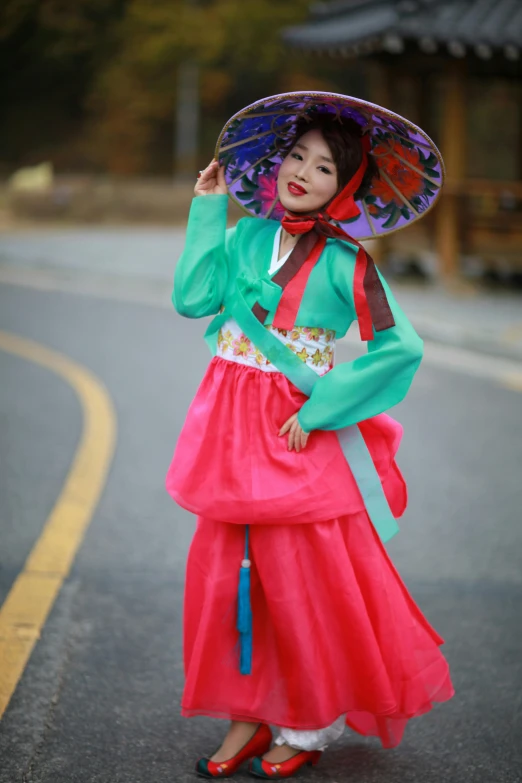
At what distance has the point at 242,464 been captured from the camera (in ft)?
8.09

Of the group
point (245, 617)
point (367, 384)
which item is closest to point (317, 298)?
point (367, 384)

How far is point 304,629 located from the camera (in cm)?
250

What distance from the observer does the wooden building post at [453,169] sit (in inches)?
466

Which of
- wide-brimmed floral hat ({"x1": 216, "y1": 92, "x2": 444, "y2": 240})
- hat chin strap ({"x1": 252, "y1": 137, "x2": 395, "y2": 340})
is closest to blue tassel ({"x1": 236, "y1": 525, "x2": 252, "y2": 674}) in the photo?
hat chin strap ({"x1": 252, "y1": 137, "x2": 395, "y2": 340})

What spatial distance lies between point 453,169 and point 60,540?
8.91 meters

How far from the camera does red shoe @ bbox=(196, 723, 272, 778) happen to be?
8.45ft

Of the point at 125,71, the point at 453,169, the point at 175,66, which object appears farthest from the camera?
the point at 125,71

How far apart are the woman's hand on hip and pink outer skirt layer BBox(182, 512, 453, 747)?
0.19 meters

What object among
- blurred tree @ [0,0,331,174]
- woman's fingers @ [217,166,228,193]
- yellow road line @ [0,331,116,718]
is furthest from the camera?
blurred tree @ [0,0,331,174]

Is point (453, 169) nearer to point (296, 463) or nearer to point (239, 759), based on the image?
point (296, 463)

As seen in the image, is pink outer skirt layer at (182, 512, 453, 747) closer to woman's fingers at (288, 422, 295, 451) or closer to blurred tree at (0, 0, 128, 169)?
woman's fingers at (288, 422, 295, 451)

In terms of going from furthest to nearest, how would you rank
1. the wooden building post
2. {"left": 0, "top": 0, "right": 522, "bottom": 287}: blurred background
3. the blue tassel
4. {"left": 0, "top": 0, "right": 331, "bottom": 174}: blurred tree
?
{"left": 0, "top": 0, "right": 331, "bottom": 174}: blurred tree < {"left": 0, "top": 0, "right": 522, "bottom": 287}: blurred background < the wooden building post < the blue tassel

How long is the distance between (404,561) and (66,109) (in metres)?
30.3

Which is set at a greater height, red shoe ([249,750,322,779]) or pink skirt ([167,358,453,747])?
pink skirt ([167,358,453,747])
